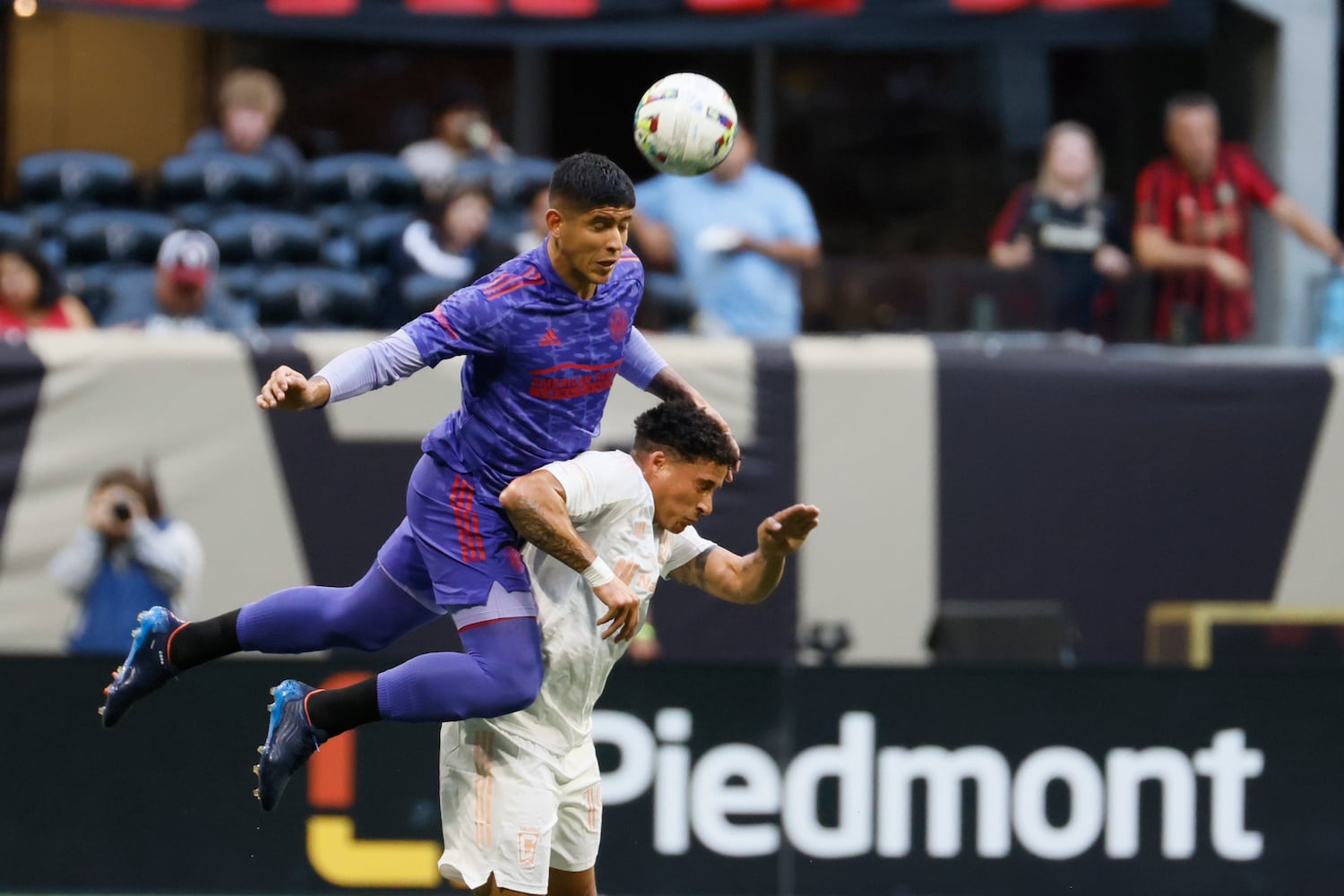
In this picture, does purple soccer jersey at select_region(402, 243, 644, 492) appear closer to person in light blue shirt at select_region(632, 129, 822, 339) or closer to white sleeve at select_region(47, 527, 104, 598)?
white sleeve at select_region(47, 527, 104, 598)

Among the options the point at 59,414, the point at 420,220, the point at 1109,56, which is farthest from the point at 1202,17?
the point at 59,414

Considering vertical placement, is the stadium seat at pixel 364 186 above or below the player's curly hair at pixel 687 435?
above

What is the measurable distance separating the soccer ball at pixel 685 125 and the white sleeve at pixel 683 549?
115 centimetres

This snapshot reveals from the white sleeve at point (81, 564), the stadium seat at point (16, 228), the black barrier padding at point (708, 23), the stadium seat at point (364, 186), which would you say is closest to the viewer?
the white sleeve at point (81, 564)

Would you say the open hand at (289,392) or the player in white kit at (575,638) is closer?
the open hand at (289,392)

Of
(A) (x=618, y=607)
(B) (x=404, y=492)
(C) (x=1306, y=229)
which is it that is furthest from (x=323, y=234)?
(A) (x=618, y=607)

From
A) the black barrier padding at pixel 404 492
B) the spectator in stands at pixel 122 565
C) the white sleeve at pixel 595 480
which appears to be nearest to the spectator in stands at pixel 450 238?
the black barrier padding at pixel 404 492

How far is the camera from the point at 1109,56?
14.8m

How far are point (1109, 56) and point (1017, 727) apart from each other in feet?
22.8

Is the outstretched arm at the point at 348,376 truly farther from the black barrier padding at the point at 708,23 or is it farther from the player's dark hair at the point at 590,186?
the black barrier padding at the point at 708,23

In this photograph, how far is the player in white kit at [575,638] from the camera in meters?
6.32

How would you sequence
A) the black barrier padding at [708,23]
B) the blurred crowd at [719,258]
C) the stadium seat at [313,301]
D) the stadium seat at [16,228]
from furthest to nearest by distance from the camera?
the black barrier padding at [708,23] → the stadium seat at [313,301] → the blurred crowd at [719,258] → the stadium seat at [16,228]

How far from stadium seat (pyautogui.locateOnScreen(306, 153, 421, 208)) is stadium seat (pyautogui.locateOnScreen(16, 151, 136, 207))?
1148 millimetres

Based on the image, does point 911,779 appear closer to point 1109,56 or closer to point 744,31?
point 744,31
